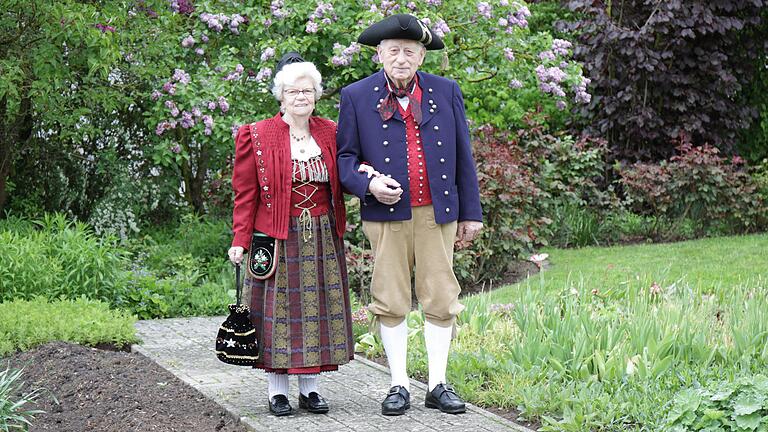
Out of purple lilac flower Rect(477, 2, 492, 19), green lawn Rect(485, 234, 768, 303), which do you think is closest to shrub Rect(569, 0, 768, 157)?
green lawn Rect(485, 234, 768, 303)

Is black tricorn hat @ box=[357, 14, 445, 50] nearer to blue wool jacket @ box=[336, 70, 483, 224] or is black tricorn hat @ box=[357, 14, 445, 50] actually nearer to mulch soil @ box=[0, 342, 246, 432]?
blue wool jacket @ box=[336, 70, 483, 224]

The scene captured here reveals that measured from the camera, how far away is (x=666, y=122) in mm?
11711

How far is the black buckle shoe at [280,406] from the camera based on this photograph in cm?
461

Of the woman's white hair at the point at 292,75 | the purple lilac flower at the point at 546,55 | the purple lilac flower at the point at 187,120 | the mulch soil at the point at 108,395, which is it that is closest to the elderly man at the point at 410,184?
the woman's white hair at the point at 292,75

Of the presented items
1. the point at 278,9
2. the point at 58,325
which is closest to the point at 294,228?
the point at 58,325

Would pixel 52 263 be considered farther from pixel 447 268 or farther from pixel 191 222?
pixel 447 268

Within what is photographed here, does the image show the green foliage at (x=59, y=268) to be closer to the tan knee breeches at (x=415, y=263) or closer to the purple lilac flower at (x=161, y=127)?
the purple lilac flower at (x=161, y=127)

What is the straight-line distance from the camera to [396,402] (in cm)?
458

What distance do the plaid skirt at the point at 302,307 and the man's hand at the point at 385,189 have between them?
311mm

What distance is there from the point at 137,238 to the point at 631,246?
4572mm

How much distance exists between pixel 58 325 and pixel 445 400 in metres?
2.57

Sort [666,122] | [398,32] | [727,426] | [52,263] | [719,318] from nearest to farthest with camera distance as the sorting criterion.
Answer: [727,426] → [398,32] → [719,318] → [52,263] → [666,122]

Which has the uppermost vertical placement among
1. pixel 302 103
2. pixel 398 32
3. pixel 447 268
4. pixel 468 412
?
pixel 398 32

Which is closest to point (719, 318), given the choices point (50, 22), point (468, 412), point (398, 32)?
point (468, 412)
